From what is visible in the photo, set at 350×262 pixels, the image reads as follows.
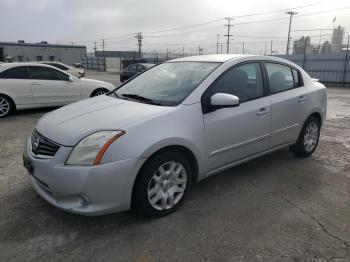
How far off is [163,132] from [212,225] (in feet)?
3.28

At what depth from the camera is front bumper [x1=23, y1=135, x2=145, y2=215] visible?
9.07 ft

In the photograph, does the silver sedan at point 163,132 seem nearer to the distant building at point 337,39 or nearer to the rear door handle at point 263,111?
the rear door handle at point 263,111

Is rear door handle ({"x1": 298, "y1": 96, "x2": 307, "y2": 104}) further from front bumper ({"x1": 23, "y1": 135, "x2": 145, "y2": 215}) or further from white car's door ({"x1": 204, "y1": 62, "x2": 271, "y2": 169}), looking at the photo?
front bumper ({"x1": 23, "y1": 135, "x2": 145, "y2": 215})

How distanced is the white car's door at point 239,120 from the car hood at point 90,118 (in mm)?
615

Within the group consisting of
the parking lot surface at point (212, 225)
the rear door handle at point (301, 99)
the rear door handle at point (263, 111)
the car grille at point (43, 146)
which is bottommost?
the parking lot surface at point (212, 225)

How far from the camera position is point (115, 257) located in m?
2.67

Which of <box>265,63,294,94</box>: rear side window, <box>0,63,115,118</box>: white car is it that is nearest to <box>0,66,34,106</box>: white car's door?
<box>0,63,115,118</box>: white car

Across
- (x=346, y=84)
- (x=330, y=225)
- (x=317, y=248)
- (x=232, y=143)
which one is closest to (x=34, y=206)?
(x=232, y=143)

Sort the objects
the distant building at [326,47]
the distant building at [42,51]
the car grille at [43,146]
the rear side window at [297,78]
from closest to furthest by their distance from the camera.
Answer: the car grille at [43,146], the rear side window at [297,78], the distant building at [326,47], the distant building at [42,51]

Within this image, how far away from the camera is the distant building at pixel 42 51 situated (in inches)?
2320

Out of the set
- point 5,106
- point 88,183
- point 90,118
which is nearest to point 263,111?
point 90,118

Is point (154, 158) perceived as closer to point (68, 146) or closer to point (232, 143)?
point (68, 146)

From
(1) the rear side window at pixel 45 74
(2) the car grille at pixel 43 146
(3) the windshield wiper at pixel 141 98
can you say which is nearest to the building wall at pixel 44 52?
(1) the rear side window at pixel 45 74

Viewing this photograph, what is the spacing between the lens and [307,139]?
505 cm
